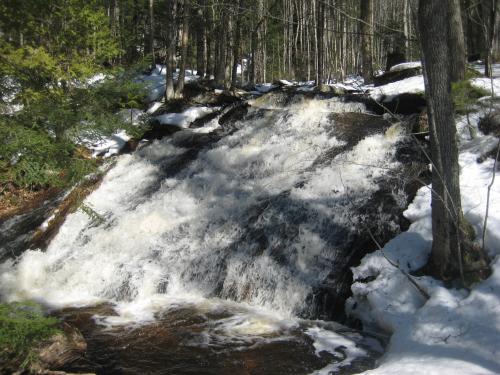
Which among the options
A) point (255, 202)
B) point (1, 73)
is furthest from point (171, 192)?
point (1, 73)

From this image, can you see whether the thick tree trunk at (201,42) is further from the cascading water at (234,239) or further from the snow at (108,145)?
the cascading water at (234,239)

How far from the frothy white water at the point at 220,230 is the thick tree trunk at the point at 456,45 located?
174 cm

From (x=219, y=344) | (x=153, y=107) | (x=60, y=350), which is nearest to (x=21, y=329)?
(x=60, y=350)

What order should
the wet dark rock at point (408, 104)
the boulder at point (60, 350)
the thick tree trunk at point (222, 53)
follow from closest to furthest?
the boulder at point (60, 350) < the wet dark rock at point (408, 104) < the thick tree trunk at point (222, 53)

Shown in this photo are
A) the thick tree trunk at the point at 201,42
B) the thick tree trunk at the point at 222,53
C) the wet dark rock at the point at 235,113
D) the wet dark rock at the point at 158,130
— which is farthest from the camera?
the thick tree trunk at the point at 201,42

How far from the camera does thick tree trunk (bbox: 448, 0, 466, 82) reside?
9.25 metres

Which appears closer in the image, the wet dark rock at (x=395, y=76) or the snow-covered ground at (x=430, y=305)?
the snow-covered ground at (x=430, y=305)

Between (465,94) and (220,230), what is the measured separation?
4603mm

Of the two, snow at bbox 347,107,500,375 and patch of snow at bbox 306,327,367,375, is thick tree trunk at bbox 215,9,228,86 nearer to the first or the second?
snow at bbox 347,107,500,375

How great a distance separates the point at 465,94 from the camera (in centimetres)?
734

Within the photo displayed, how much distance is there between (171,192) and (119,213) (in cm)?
114

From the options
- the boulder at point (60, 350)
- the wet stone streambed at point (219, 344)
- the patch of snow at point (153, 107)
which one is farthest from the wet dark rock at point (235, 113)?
the boulder at point (60, 350)

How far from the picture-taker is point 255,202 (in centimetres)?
831

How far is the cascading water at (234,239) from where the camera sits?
6.32 meters
